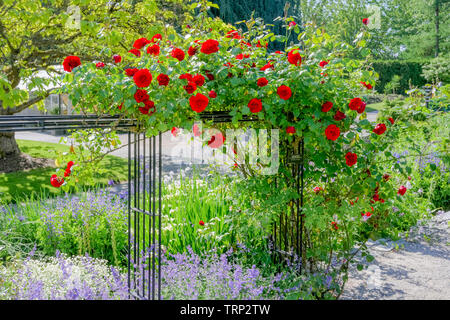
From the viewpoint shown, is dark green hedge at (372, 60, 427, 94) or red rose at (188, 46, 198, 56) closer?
red rose at (188, 46, 198, 56)

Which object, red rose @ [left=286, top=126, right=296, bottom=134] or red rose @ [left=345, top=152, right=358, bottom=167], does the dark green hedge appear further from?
red rose @ [left=286, top=126, right=296, bottom=134]

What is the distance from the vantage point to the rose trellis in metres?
2.31

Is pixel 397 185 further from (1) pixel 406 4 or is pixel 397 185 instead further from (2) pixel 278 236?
(1) pixel 406 4

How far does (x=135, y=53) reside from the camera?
115 inches

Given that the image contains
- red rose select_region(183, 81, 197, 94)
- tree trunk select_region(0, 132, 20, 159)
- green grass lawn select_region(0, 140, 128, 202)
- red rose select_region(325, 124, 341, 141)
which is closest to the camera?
red rose select_region(183, 81, 197, 94)

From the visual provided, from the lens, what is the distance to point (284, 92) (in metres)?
2.45

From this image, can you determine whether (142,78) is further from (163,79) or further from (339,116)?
(339,116)

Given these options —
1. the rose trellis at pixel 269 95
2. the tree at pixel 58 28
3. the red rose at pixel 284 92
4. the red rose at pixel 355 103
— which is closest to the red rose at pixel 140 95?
the rose trellis at pixel 269 95

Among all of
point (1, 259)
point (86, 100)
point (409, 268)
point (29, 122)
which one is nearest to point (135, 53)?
point (86, 100)

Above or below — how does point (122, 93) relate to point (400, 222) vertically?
above

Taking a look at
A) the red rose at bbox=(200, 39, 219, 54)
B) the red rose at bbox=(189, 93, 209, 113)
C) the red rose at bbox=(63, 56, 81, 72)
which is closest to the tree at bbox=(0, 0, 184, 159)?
the red rose at bbox=(63, 56, 81, 72)

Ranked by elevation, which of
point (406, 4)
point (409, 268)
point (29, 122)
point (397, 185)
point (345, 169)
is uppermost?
point (406, 4)

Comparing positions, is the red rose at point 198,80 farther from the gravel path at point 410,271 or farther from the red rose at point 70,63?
the gravel path at point 410,271

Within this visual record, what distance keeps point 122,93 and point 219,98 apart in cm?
56
